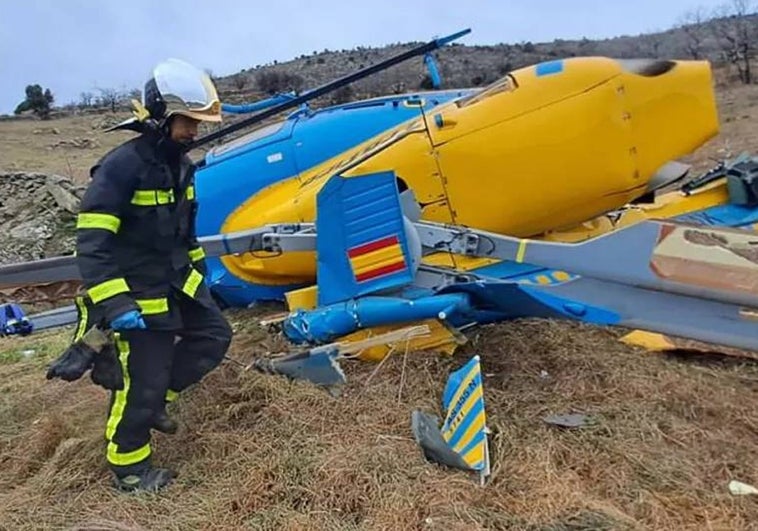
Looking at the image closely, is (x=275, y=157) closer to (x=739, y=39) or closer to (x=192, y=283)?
(x=192, y=283)

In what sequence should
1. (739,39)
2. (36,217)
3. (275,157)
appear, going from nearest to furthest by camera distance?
(275,157), (36,217), (739,39)

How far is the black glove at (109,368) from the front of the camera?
11.5 ft

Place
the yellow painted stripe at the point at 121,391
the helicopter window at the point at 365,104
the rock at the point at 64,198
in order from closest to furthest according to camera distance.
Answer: the yellow painted stripe at the point at 121,391 < the helicopter window at the point at 365,104 < the rock at the point at 64,198

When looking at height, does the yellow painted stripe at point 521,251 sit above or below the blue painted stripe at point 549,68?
below

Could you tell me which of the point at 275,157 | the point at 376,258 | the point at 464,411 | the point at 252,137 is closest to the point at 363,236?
the point at 376,258

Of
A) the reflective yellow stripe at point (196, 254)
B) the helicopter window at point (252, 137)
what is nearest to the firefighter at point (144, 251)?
the reflective yellow stripe at point (196, 254)

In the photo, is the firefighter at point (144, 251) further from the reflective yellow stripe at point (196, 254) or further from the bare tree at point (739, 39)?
the bare tree at point (739, 39)

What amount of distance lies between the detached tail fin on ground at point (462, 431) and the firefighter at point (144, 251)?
1085 mm

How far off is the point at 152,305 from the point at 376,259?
1.15 m

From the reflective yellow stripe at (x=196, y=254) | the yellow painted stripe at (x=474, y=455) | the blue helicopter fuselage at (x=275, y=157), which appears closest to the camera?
the yellow painted stripe at (x=474, y=455)

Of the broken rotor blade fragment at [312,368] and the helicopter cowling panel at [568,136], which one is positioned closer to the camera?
the broken rotor blade fragment at [312,368]

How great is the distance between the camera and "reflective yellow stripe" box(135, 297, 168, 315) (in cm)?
350

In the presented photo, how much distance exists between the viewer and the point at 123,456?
139 inches

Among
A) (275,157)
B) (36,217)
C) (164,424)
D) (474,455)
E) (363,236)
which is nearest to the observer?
(474,455)
